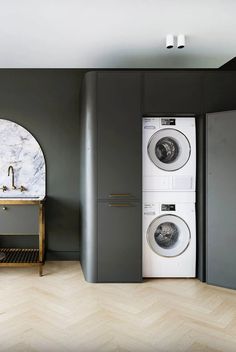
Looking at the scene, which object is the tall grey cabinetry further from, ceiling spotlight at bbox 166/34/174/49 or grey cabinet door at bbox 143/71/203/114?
ceiling spotlight at bbox 166/34/174/49

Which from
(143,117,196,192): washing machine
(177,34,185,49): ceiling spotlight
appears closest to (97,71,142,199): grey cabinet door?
(143,117,196,192): washing machine

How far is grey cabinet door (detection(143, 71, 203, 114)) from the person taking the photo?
110 inches

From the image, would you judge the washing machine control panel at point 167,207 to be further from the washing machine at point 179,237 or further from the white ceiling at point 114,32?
the white ceiling at point 114,32

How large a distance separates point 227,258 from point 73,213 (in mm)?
2008

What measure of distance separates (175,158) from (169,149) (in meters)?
0.12

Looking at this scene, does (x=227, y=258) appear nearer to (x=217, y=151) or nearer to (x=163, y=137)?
(x=217, y=151)

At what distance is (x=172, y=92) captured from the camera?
280 centimetres

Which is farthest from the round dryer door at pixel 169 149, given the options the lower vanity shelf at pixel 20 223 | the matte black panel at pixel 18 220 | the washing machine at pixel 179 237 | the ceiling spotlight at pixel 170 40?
the matte black panel at pixel 18 220

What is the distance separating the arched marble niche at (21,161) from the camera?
136 inches

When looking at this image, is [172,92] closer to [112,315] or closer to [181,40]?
[181,40]

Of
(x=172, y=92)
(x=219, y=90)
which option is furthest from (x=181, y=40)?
(x=219, y=90)

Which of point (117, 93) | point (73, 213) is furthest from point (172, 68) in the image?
point (73, 213)

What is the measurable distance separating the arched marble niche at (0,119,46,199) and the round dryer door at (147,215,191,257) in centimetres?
156

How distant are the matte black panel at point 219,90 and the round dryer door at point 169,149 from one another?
44cm
